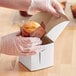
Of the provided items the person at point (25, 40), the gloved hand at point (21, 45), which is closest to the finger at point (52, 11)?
the person at point (25, 40)

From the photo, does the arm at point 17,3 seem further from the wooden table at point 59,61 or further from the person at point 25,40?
the wooden table at point 59,61

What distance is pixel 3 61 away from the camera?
108cm

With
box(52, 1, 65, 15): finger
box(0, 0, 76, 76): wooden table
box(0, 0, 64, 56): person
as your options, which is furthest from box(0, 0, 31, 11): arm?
box(0, 0, 76, 76): wooden table

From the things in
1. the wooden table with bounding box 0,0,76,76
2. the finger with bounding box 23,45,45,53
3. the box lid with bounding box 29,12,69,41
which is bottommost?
the wooden table with bounding box 0,0,76,76

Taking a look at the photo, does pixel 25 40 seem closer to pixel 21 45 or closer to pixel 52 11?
pixel 21 45

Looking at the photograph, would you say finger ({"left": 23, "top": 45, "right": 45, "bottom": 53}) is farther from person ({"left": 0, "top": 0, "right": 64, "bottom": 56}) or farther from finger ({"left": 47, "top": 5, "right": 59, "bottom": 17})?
finger ({"left": 47, "top": 5, "right": 59, "bottom": 17})

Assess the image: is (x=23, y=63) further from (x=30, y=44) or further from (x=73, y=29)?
(x=73, y=29)

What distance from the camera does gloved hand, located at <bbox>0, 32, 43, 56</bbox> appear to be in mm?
939

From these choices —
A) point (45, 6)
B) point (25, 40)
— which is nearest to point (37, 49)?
point (25, 40)

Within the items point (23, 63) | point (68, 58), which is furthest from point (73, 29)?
point (23, 63)

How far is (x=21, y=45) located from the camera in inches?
37.1

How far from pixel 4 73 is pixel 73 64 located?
27cm

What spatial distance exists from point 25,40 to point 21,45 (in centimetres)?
2

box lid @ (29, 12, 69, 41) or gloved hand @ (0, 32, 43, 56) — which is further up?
box lid @ (29, 12, 69, 41)
